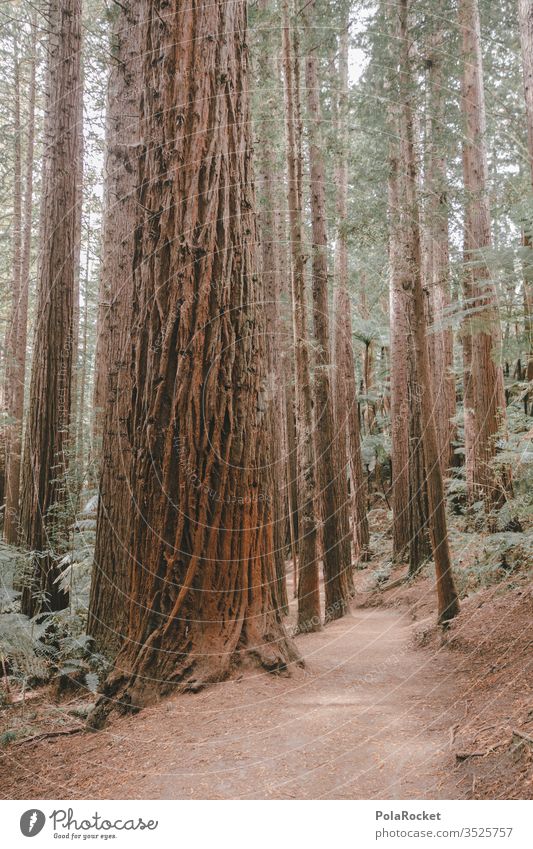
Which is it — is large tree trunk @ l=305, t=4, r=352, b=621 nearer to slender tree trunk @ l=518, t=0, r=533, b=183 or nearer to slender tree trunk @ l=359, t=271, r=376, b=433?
slender tree trunk @ l=518, t=0, r=533, b=183

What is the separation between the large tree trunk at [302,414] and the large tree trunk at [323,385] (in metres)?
0.61

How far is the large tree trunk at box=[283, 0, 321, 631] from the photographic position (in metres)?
8.98

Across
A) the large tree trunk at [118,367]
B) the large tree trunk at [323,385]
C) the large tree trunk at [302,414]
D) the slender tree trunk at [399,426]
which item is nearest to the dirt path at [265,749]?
the large tree trunk at [118,367]

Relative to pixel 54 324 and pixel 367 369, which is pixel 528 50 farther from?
pixel 367 369

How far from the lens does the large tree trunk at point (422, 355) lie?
6.52 m

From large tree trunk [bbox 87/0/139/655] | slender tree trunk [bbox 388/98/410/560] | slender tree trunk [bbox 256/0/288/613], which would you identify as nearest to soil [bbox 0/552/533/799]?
large tree trunk [bbox 87/0/139/655]

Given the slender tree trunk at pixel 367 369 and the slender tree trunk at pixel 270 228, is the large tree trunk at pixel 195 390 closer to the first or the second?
the slender tree trunk at pixel 270 228

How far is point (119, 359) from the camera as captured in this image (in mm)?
5859

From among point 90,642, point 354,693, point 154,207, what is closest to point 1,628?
point 90,642

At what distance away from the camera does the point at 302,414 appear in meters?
9.04

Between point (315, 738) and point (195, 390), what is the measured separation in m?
2.44

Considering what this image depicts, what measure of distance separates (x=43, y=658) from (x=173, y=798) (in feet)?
12.0

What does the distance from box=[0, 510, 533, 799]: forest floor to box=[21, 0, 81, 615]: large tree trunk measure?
2.40 meters
